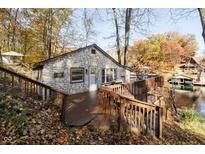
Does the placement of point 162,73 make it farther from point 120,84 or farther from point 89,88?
point 89,88

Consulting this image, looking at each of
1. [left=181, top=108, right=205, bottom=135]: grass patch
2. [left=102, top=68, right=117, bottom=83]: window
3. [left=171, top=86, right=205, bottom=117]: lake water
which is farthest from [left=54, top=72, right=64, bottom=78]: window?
[left=181, top=108, right=205, bottom=135]: grass patch

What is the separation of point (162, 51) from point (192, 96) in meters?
0.87

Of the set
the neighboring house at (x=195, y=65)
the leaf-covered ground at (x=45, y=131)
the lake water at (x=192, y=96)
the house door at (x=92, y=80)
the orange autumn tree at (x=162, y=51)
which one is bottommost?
the leaf-covered ground at (x=45, y=131)

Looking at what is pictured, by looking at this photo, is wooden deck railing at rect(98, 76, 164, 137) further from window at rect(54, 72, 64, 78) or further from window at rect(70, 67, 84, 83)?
window at rect(54, 72, 64, 78)

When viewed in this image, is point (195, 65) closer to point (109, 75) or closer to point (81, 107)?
point (109, 75)

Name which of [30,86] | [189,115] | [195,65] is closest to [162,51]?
[195,65]

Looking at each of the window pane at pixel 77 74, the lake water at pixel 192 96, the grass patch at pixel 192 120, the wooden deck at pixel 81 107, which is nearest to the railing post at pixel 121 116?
the wooden deck at pixel 81 107

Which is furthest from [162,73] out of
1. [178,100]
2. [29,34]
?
[29,34]

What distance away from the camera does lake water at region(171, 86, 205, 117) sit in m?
3.84

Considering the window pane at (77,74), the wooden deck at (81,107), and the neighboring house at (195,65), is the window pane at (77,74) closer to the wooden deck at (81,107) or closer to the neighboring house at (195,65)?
the wooden deck at (81,107)

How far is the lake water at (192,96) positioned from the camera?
151 inches

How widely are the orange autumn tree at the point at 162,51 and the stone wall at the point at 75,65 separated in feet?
1.17

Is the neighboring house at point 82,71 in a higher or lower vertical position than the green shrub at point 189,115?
higher

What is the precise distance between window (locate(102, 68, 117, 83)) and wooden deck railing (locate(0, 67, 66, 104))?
3.13 ft
